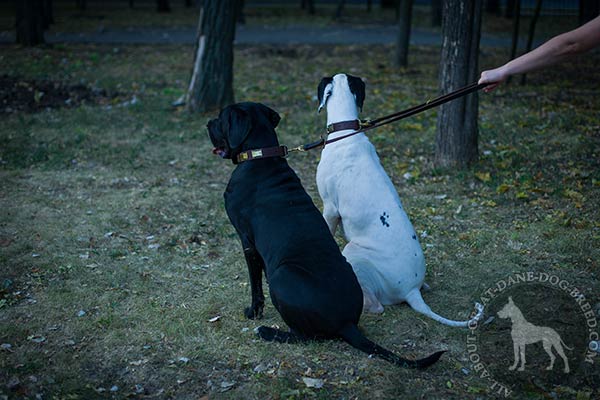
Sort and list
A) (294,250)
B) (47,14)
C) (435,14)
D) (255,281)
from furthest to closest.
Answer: (435,14) < (47,14) < (255,281) < (294,250)

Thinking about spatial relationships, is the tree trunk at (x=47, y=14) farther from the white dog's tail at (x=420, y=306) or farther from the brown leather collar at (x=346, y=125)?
the white dog's tail at (x=420, y=306)

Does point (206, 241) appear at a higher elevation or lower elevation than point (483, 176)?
lower

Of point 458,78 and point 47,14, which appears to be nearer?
point 458,78

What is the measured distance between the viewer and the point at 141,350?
4.20 m

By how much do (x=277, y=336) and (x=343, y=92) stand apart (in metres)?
2.22

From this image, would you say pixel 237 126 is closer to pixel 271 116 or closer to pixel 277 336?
pixel 271 116

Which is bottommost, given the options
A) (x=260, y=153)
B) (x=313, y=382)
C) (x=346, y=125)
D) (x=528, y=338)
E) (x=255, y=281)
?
(x=313, y=382)

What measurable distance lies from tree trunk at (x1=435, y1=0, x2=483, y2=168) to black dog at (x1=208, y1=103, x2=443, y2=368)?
3507mm

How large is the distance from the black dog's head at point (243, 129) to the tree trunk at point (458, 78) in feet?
11.8

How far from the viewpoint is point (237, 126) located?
445cm

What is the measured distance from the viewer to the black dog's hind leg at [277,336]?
421 centimetres

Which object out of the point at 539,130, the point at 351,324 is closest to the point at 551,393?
the point at 351,324

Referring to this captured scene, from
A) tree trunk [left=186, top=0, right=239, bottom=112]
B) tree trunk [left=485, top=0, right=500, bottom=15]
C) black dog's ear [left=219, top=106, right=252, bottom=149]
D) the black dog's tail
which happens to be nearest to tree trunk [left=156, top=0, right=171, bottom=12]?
tree trunk [left=485, top=0, right=500, bottom=15]

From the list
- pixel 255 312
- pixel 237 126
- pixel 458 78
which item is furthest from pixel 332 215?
pixel 458 78
